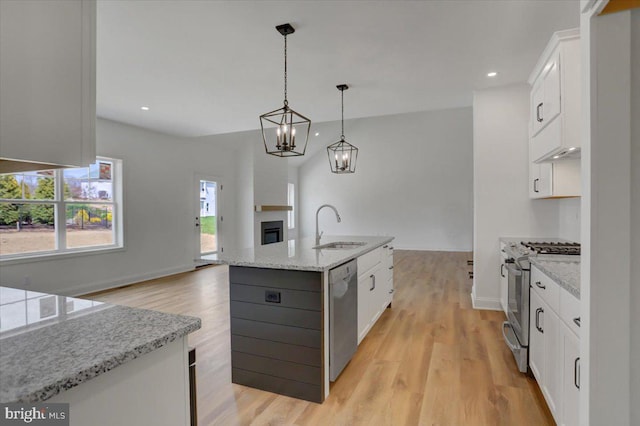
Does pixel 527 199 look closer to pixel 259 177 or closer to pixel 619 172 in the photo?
pixel 619 172

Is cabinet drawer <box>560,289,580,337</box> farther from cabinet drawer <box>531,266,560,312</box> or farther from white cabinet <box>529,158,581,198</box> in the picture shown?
white cabinet <box>529,158,581,198</box>

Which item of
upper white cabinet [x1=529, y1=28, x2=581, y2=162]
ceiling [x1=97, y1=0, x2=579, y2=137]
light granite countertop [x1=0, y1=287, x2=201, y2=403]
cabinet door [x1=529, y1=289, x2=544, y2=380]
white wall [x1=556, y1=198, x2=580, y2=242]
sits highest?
ceiling [x1=97, y1=0, x2=579, y2=137]

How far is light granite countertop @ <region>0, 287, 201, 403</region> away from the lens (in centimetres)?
69

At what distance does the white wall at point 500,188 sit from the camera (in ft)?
12.7

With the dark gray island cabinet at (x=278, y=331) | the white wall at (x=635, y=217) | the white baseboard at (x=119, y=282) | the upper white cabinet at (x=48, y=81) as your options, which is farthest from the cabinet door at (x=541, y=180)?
the white baseboard at (x=119, y=282)

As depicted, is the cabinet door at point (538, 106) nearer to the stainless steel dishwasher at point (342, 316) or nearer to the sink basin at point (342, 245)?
the sink basin at point (342, 245)

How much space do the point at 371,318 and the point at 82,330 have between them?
262 cm

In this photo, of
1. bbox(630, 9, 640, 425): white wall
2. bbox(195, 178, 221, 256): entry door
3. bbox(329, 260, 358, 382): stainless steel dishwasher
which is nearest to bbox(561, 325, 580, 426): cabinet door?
bbox(630, 9, 640, 425): white wall

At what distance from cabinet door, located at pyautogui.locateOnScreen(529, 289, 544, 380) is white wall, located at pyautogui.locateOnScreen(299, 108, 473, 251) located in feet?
23.3

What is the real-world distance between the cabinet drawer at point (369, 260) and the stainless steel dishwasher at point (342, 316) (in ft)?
0.49

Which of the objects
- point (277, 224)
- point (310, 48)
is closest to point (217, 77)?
point (310, 48)

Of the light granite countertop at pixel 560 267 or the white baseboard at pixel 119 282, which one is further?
the white baseboard at pixel 119 282

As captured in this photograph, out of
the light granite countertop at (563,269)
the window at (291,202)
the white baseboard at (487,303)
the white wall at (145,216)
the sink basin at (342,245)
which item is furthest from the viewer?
the window at (291,202)

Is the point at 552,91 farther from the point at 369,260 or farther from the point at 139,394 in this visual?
the point at 139,394
